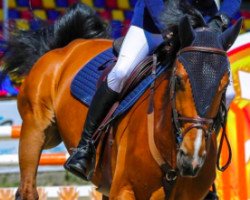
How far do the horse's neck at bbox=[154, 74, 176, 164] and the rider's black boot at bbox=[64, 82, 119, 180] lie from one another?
1.87 feet

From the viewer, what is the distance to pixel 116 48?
218 inches

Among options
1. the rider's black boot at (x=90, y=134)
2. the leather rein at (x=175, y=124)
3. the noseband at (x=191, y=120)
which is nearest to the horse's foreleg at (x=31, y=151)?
the rider's black boot at (x=90, y=134)

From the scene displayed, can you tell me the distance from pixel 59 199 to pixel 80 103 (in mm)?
2230

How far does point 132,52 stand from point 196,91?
106 centimetres

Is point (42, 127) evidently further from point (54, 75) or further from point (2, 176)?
point (2, 176)

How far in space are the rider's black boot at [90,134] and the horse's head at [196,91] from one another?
38.4 inches

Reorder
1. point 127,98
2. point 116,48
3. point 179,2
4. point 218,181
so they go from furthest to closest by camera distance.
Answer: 1. point 218,181
2. point 116,48
3. point 127,98
4. point 179,2

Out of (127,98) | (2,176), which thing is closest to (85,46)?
(127,98)

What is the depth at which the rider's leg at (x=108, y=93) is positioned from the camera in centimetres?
499

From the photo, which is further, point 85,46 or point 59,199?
point 59,199

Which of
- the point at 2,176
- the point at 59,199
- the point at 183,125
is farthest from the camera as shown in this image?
the point at 2,176

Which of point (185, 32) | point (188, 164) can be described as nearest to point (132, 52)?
point (185, 32)

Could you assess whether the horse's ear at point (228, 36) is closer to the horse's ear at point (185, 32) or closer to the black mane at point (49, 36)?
the horse's ear at point (185, 32)

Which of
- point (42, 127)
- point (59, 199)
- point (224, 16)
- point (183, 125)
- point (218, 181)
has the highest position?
point (224, 16)
